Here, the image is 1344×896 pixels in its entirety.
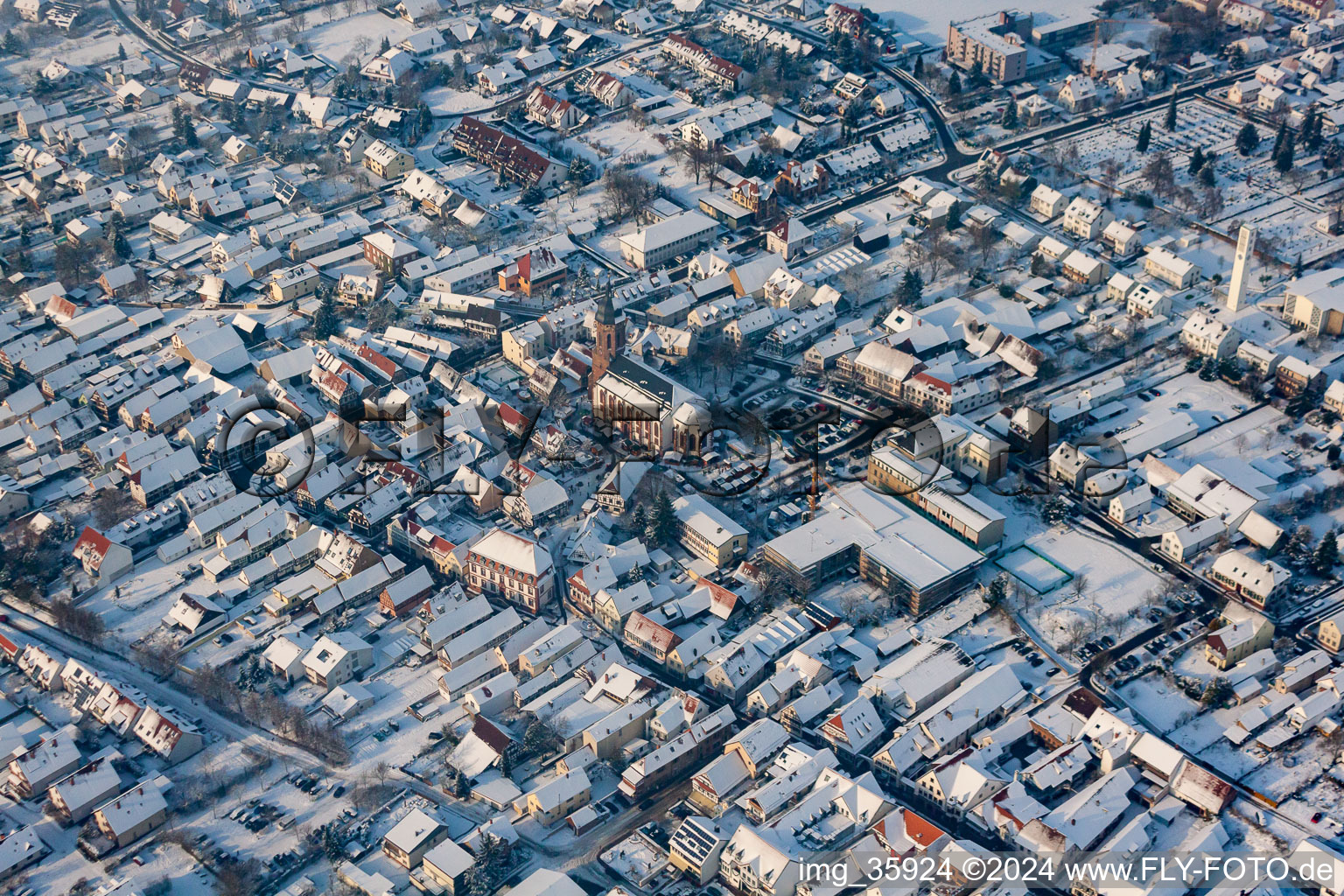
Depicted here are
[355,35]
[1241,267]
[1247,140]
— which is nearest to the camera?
[1241,267]

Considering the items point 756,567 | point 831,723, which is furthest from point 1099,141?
point 831,723

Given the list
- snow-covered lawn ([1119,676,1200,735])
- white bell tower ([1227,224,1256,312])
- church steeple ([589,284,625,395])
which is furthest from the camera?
white bell tower ([1227,224,1256,312])

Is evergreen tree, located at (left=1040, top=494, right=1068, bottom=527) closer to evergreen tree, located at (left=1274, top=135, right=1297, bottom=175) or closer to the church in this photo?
the church

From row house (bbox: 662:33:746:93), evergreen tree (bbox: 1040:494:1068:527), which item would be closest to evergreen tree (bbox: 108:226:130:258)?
row house (bbox: 662:33:746:93)

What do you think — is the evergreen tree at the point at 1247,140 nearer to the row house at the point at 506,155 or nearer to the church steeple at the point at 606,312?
the row house at the point at 506,155

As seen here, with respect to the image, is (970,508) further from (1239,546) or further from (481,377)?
(481,377)

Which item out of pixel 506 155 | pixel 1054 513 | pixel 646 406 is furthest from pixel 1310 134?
pixel 506 155

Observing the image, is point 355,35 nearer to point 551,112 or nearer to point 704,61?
point 551,112
